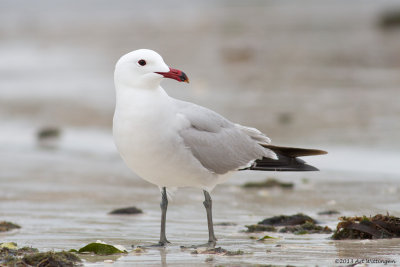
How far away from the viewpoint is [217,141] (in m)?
6.59

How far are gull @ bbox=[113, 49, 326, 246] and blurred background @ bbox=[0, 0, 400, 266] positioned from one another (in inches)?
66.6

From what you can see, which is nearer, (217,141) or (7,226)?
(217,141)

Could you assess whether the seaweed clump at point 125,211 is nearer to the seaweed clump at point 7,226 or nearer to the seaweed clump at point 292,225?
the seaweed clump at point 7,226

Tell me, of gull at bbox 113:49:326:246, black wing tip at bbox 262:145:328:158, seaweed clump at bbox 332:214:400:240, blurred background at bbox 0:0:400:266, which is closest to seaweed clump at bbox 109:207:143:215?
blurred background at bbox 0:0:400:266

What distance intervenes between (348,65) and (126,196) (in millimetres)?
9991

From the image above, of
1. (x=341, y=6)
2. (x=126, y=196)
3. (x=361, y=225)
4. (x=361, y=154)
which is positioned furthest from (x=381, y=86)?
(x=341, y=6)

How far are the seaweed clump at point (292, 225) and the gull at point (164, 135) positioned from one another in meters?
0.48

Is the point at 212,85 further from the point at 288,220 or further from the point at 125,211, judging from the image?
the point at 288,220

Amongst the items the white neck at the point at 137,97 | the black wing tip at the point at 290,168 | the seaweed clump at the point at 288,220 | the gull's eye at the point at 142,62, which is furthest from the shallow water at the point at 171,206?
the gull's eye at the point at 142,62

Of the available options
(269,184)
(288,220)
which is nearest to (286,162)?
(288,220)

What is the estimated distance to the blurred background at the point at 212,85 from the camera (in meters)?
10.2

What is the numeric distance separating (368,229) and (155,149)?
167cm

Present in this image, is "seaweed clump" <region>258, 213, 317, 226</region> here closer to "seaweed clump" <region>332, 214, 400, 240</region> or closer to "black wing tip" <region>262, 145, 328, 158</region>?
"black wing tip" <region>262, 145, 328, 158</region>

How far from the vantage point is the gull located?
19.6 ft
